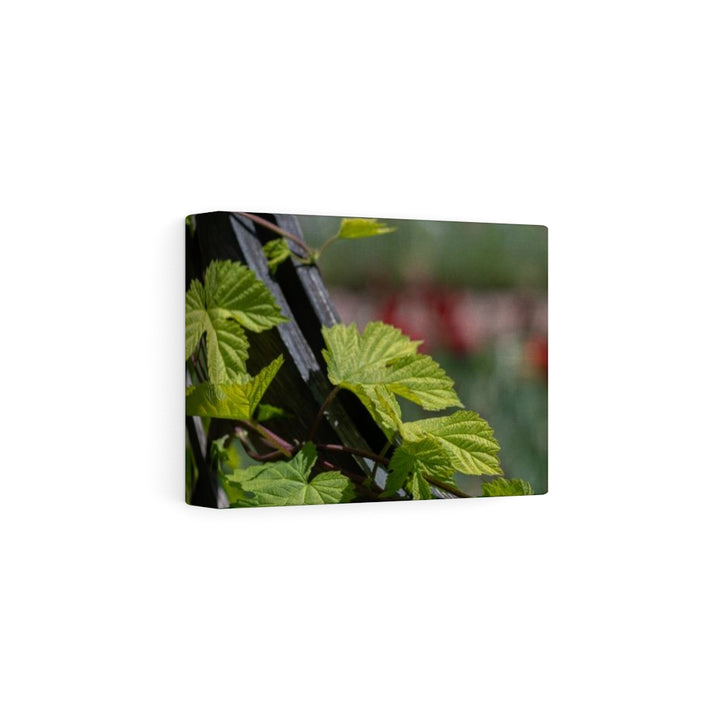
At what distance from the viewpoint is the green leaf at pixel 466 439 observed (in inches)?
101

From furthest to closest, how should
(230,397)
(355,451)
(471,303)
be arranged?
(471,303), (355,451), (230,397)

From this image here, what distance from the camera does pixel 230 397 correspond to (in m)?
2.39

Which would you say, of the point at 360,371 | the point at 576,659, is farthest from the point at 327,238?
the point at 576,659

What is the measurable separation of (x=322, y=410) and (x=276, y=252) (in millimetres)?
329

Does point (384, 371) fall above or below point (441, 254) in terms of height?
below

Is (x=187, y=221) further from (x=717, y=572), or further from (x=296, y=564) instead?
(x=717, y=572)

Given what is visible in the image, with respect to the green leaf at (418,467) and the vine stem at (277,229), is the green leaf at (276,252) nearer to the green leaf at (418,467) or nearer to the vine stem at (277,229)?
the vine stem at (277,229)

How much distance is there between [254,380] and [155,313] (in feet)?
0.79

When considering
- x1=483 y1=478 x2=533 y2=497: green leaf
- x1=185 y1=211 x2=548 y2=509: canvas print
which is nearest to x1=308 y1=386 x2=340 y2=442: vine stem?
x1=185 y1=211 x2=548 y2=509: canvas print

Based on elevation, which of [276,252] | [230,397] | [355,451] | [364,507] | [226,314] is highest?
[276,252]

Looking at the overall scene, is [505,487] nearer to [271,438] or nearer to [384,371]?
[384,371]

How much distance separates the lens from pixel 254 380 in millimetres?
2408

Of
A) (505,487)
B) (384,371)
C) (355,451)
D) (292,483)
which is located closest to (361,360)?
(384,371)

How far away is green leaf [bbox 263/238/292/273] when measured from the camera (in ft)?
8.00
